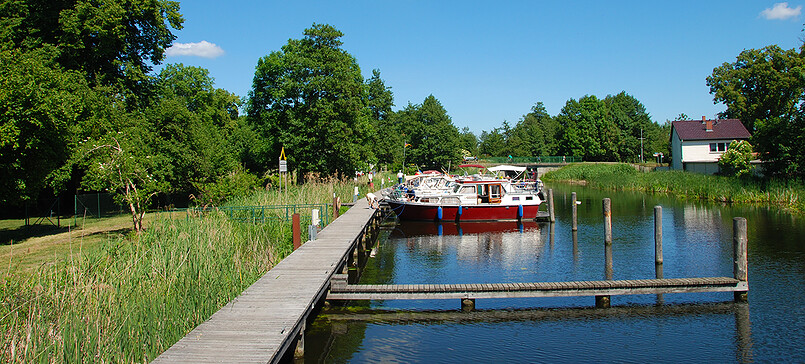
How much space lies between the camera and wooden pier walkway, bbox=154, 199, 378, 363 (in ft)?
27.1

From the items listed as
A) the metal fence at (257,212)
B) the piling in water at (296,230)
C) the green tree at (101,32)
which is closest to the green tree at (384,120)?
the green tree at (101,32)

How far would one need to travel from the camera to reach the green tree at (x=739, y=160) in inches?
1507

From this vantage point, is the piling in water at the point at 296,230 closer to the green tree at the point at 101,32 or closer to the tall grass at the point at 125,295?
the tall grass at the point at 125,295

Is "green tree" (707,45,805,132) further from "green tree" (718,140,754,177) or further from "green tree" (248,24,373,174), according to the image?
"green tree" (248,24,373,174)

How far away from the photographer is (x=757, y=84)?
220 feet

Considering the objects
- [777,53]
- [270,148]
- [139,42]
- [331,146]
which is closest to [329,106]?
[331,146]

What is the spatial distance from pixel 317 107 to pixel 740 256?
27230 millimetres

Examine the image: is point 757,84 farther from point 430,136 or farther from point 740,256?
point 740,256

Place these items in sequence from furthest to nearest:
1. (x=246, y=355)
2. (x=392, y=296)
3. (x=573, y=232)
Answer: (x=573, y=232) → (x=392, y=296) → (x=246, y=355)

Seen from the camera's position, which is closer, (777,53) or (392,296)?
(392,296)

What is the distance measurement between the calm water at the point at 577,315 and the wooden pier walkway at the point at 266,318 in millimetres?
1068

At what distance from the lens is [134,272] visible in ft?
38.1

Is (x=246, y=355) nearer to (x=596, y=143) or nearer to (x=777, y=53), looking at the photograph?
(x=777, y=53)

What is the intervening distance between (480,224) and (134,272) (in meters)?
21.3
